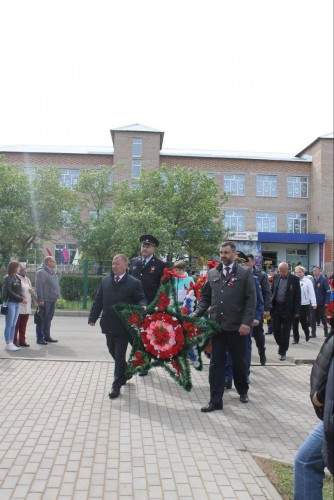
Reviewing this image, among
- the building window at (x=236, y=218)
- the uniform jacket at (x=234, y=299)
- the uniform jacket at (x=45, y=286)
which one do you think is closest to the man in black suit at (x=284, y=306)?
the uniform jacket at (x=234, y=299)

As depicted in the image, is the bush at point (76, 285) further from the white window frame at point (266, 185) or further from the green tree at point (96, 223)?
the white window frame at point (266, 185)

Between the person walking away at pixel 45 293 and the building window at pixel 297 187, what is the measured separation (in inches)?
1615

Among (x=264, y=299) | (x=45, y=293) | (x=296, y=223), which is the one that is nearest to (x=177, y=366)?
(x=264, y=299)

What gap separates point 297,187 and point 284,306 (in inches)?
1627

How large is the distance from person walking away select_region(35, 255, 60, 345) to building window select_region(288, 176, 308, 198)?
41.0 m

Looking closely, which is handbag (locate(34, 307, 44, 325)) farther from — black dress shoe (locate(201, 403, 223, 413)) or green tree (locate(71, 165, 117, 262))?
green tree (locate(71, 165, 117, 262))

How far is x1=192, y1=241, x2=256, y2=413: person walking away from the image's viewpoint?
6004 millimetres

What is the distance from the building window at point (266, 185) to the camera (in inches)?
1912

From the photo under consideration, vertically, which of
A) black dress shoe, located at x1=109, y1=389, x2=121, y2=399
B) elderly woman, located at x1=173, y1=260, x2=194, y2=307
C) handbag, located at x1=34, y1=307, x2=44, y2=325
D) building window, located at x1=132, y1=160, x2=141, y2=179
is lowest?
black dress shoe, located at x1=109, y1=389, x2=121, y2=399

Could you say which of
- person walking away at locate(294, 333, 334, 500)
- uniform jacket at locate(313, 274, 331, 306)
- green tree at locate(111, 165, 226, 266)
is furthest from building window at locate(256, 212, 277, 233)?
person walking away at locate(294, 333, 334, 500)

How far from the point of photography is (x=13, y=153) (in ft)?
160

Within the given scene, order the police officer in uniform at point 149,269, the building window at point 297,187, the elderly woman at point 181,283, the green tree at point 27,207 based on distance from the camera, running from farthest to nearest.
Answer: the building window at point 297,187 → the green tree at point 27,207 → the elderly woman at point 181,283 → the police officer in uniform at point 149,269

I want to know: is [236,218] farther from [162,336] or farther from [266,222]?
[162,336]

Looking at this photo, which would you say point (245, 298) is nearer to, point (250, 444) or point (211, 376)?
point (211, 376)
